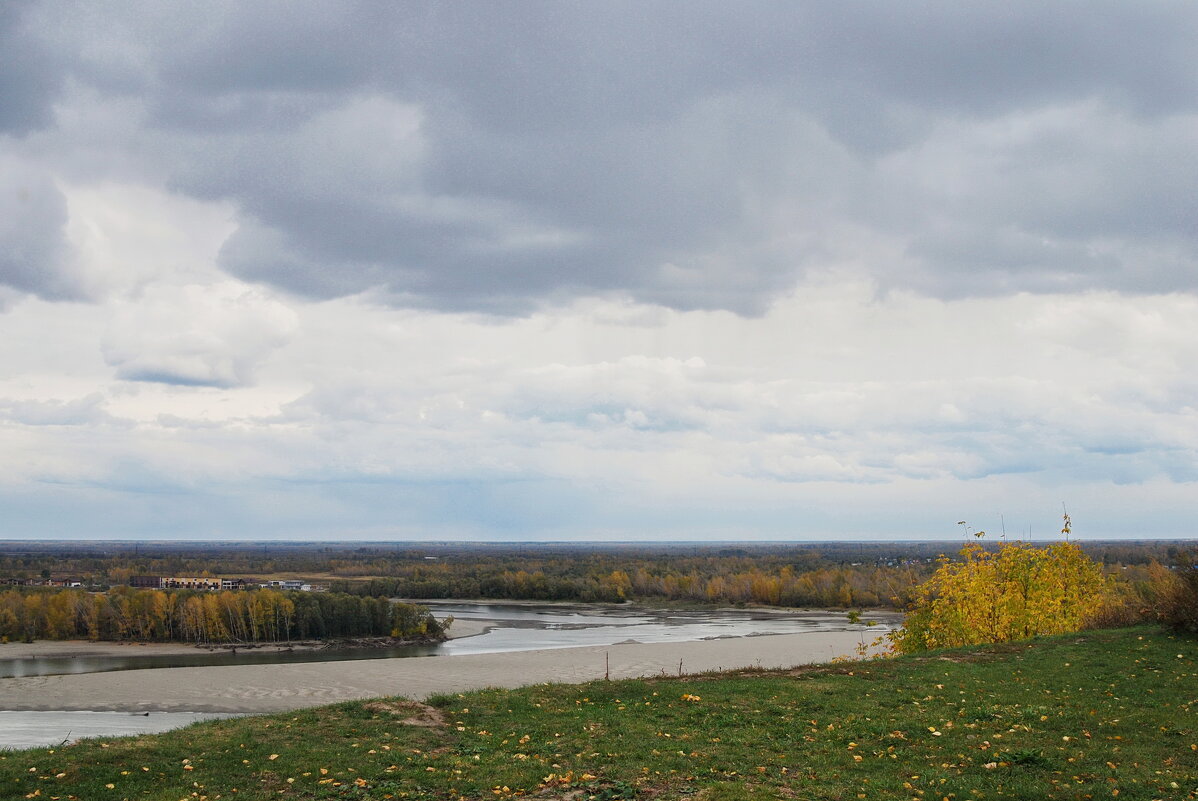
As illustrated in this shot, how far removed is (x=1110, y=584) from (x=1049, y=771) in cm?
2869

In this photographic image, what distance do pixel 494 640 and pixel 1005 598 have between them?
169 ft

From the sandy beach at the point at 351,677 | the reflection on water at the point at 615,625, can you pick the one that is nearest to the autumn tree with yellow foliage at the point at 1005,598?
the sandy beach at the point at 351,677

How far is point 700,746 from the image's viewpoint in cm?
1231

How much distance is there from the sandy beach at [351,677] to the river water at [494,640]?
235cm

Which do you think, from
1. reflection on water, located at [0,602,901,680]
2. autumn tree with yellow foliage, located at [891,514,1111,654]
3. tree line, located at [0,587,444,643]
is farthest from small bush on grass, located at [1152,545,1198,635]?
tree line, located at [0,587,444,643]

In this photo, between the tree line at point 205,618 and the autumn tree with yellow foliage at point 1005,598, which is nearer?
the autumn tree with yellow foliage at point 1005,598

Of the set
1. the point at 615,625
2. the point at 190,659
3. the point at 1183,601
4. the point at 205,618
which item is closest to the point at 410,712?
the point at 1183,601

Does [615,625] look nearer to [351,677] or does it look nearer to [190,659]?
[190,659]

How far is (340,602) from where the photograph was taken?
7800 cm

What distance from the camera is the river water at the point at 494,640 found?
3331 cm

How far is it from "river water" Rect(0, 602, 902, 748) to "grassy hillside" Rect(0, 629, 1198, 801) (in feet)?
59.0

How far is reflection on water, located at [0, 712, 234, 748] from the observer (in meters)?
29.3

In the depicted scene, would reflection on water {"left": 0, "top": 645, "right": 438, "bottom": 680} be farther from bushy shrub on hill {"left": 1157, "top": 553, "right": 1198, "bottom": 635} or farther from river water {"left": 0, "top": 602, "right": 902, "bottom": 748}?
bushy shrub on hill {"left": 1157, "top": 553, "right": 1198, "bottom": 635}

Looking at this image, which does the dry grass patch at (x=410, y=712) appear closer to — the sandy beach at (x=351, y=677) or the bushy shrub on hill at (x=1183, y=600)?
the bushy shrub on hill at (x=1183, y=600)
